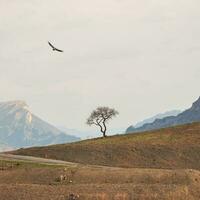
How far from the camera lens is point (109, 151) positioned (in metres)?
90.3

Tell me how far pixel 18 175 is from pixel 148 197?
17.2 metres

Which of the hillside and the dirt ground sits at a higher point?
the hillside

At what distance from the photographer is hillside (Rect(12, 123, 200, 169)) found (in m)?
85.1

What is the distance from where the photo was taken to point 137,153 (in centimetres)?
8938

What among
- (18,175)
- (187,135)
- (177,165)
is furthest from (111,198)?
(187,135)

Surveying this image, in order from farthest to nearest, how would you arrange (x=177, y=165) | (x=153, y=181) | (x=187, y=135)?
1. (x=187, y=135)
2. (x=177, y=165)
3. (x=153, y=181)

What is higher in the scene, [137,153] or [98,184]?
[137,153]

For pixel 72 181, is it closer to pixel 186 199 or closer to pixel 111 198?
pixel 111 198

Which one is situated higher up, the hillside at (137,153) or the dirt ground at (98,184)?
the hillside at (137,153)

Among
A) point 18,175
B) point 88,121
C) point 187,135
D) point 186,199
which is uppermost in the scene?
point 88,121

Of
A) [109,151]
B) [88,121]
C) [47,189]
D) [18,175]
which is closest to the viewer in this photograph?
[47,189]

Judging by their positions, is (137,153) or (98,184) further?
(137,153)

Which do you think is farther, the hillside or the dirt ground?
the hillside

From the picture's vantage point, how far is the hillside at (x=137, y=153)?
8512 centimetres
